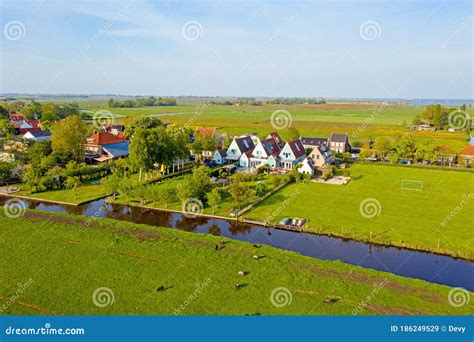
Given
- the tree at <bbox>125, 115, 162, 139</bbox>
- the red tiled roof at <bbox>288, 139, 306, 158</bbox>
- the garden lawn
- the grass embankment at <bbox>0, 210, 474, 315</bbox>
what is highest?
the tree at <bbox>125, 115, 162, 139</bbox>

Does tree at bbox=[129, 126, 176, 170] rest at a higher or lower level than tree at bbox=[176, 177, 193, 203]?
higher

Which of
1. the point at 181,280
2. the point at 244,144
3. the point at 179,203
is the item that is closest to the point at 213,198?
the point at 179,203

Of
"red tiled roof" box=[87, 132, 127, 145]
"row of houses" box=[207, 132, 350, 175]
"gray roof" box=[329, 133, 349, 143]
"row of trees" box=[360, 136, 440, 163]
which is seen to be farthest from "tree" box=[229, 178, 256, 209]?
"gray roof" box=[329, 133, 349, 143]

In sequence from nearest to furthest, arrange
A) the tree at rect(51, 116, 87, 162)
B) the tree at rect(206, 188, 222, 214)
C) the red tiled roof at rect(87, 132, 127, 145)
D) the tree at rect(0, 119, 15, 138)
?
the tree at rect(206, 188, 222, 214), the tree at rect(51, 116, 87, 162), the red tiled roof at rect(87, 132, 127, 145), the tree at rect(0, 119, 15, 138)

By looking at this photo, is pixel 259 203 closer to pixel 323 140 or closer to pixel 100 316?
pixel 100 316

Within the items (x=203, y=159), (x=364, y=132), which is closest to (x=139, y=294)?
(x=203, y=159)

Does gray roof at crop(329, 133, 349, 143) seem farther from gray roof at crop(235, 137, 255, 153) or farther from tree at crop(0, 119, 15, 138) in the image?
tree at crop(0, 119, 15, 138)
